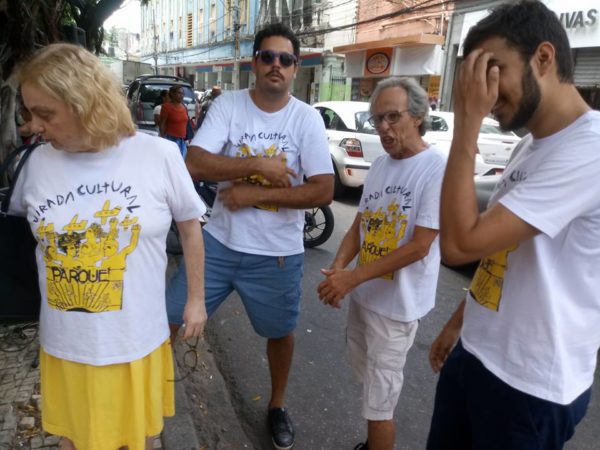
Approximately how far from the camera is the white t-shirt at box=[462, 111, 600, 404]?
113 cm

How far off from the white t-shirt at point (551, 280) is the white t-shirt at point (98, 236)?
42.1 inches

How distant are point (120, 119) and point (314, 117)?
1.04 metres

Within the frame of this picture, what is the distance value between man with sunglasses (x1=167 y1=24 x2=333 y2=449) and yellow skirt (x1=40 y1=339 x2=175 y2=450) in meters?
0.62

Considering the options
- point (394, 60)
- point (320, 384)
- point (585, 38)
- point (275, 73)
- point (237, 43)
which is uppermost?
point (237, 43)

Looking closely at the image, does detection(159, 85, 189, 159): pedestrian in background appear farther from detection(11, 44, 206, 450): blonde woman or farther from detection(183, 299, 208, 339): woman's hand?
detection(11, 44, 206, 450): blonde woman

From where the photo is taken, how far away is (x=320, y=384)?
3.13 m

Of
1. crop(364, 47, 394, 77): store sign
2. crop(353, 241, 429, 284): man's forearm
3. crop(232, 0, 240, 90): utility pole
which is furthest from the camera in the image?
crop(232, 0, 240, 90): utility pole

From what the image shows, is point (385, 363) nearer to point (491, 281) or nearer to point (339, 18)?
point (491, 281)

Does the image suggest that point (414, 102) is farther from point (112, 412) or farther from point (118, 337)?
point (112, 412)

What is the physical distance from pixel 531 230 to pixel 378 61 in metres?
18.4

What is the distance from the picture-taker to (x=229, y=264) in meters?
2.31

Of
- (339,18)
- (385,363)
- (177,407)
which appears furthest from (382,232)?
(339,18)

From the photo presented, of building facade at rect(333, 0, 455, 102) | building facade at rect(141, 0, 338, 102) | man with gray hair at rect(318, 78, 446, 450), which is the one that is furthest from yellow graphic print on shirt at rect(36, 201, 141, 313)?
building facade at rect(141, 0, 338, 102)

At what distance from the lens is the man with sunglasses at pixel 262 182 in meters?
2.22
